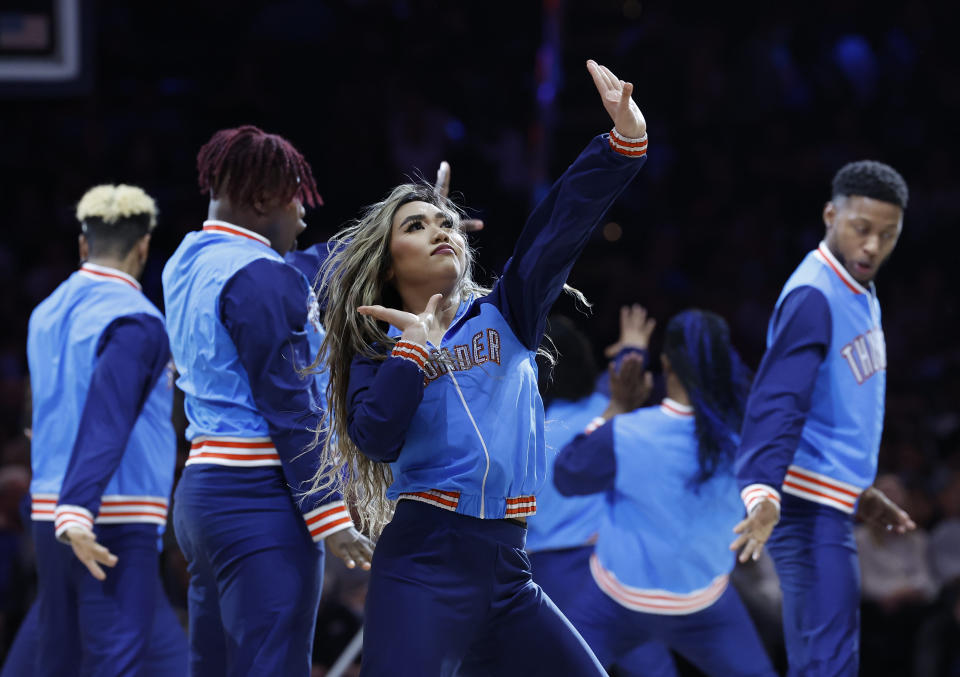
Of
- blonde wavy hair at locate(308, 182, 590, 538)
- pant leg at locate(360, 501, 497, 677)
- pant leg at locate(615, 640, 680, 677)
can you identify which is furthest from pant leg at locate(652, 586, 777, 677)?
pant leg at locate(360, 501, 497, 677)

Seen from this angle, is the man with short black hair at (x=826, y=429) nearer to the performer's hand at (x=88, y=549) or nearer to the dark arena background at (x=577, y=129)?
the performer's hand at (x=88, y=549)

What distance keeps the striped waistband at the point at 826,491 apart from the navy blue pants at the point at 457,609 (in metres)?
1.36

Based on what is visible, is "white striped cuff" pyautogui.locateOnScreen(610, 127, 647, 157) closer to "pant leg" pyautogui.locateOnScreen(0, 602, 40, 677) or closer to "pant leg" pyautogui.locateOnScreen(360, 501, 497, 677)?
"pant leg" pyautogui.locateOnScreen(360, 501, 497, 677)

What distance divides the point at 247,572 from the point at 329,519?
0.79 feet

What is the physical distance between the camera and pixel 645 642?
4113 mm

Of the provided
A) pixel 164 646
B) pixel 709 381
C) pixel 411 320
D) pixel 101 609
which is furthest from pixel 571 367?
pixel 411 320

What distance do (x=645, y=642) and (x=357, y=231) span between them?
6.36 ft

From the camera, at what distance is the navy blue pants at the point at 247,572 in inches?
120

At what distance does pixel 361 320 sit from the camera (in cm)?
276

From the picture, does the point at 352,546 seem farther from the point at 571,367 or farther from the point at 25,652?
the point at 571,367

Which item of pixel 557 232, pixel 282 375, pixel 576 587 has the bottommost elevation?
pixel 576 587

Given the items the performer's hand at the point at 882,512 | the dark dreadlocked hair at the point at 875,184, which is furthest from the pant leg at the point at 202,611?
the dark dreadlocked hair at the point at 875,184

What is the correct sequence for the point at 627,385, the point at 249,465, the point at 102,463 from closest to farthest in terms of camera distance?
the point at 249,465
the point at 102,463
the point at 627,385

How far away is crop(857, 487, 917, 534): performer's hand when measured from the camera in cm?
390
